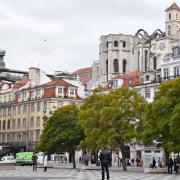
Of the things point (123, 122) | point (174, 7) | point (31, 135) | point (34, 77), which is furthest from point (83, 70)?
point (123, 122)

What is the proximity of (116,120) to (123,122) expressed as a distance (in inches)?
39.3

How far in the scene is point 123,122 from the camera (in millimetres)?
55188

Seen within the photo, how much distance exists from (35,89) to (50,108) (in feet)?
25.5

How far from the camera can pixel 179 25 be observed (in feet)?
522

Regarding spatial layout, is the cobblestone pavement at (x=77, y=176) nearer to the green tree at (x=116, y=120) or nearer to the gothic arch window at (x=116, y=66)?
the green tree at (x=116, y=120)

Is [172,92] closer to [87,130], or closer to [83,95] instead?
[87,130]

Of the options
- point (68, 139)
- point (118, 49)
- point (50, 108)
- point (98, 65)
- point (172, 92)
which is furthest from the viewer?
point (98, 65)

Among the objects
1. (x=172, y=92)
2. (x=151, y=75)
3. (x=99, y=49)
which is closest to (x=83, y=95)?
(x=151, y=75)

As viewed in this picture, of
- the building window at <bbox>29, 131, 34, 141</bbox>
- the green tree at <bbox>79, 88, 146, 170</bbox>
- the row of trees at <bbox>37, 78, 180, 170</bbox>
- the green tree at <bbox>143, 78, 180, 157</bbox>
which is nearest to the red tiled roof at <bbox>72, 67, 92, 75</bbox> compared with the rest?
the building window at <bbox>29, 131, 34, 141</bbox>

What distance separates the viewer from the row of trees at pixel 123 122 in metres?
50.7

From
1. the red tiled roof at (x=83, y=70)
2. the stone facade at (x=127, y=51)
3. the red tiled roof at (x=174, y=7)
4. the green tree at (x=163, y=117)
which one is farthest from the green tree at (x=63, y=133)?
the red tiled roof at (x=83, y=70)

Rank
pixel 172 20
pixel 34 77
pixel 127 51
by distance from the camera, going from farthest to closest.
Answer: pixel 172 20, pixel 127 51, pixel 34 77

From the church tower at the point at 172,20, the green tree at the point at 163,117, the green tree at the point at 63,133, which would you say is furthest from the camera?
the church tower at the point at 172,20

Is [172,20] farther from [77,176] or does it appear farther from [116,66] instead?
[77,176]
